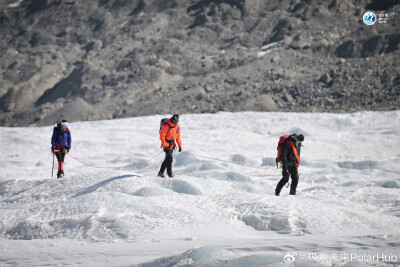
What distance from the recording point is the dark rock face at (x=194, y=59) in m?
31.4

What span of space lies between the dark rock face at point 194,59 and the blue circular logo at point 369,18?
2.98 ft

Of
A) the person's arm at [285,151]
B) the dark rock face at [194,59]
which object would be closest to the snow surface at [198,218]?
the person's arm at [285,151]

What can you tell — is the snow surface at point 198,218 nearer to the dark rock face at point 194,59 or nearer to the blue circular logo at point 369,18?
the dark rock face at point 194,59

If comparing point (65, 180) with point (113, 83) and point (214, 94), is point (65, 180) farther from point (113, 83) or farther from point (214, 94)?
point (113, 83)

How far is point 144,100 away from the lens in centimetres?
3425

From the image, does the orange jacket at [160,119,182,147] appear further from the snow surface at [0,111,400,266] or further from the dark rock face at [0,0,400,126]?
the dark rock face at [0,0,400,126]

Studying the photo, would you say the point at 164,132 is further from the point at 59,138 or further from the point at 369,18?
the point at 369,18

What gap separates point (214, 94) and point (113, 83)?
10.9m

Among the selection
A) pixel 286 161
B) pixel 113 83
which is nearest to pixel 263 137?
pixel 286 161

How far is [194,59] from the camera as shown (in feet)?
130

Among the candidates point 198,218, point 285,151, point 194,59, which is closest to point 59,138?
point 198,218

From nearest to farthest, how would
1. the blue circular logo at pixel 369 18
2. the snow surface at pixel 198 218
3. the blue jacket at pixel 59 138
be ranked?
the snow surface at pixel 198 218 → the blue jacket at pixel 59 138 → the blue circular logo at pixel 369 18

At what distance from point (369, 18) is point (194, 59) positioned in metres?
16.2

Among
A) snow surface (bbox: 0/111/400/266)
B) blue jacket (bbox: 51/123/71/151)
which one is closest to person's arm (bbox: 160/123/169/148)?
snow surface (bbox: 0/111/400/266)
